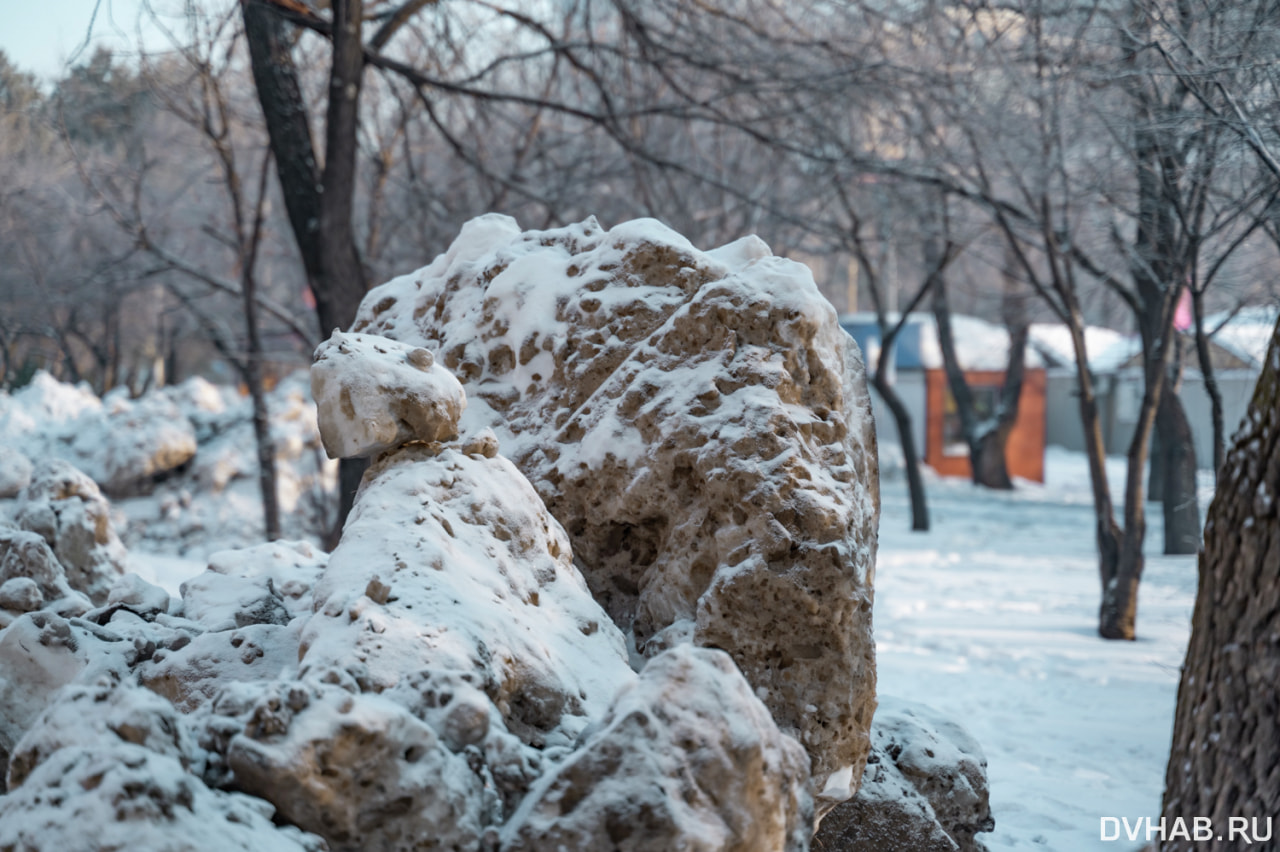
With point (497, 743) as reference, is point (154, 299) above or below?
above

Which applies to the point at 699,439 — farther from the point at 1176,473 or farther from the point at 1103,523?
the point at 1176,473

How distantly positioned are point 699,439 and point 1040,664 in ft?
17.5

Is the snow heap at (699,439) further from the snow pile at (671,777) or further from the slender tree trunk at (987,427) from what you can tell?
the slender tree trunk at (987,427)

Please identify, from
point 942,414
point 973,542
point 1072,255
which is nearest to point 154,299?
point 942,414

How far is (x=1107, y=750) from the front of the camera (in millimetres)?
5613

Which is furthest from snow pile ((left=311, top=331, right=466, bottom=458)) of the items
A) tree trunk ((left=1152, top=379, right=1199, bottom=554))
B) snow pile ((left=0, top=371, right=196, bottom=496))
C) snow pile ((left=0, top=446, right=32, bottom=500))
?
snow pile ((left=0, top=371, right=196, bottom=496))

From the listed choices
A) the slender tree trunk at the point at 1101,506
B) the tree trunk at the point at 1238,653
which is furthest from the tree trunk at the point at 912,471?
the tree trunk at the point at 1238,653

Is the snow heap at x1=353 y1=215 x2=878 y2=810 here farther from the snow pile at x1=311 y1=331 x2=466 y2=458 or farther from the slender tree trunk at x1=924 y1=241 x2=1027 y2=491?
the slender tree trunk at x1=924 y1=241 x2=1027 y2=491

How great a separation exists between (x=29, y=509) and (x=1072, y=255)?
24.5ft

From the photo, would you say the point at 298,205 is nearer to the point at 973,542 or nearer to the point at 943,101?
the point at 943,101

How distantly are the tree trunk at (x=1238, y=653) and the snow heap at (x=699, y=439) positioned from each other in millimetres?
850

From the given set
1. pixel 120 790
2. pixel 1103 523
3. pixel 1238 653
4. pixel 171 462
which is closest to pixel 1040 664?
pixel 1103 523

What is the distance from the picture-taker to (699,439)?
299cm

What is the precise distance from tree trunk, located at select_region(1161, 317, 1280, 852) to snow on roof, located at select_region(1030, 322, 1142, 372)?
18742mm
